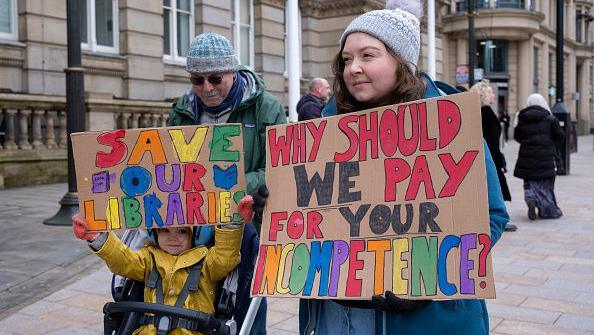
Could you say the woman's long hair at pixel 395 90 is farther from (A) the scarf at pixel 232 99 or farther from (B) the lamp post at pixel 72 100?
(B) the lamp post at pixel 72 100

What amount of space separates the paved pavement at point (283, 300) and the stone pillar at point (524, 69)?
32145 mm

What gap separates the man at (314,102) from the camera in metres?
9.19

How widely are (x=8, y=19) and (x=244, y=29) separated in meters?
8.63

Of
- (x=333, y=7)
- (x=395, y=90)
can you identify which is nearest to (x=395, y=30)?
(x=395, y=90)

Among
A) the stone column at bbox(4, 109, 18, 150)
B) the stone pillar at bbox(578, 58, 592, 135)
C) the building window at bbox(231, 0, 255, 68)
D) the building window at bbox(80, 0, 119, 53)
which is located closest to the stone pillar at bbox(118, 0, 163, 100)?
the building window at bbox(80, 0, 119, 53)

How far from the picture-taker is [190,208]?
274 cm

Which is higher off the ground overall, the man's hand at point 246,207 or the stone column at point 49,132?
the stone column at point 49,132

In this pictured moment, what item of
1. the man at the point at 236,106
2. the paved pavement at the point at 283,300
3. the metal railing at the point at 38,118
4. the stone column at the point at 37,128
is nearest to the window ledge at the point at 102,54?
the metal railing at the point at 38,118

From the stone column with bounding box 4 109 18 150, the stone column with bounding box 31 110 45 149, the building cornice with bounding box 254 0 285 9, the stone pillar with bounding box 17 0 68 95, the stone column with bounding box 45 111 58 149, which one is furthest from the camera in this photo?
the building cornice with bounding box 254 0 285 9

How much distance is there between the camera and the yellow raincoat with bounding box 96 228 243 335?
278cm

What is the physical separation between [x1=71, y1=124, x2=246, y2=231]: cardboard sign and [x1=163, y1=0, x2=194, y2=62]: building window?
15554mm

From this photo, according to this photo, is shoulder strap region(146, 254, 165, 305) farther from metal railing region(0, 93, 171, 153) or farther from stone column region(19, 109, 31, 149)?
stone column region(19, 109, 31, 149)

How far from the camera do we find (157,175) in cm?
278

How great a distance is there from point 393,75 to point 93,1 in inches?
589
